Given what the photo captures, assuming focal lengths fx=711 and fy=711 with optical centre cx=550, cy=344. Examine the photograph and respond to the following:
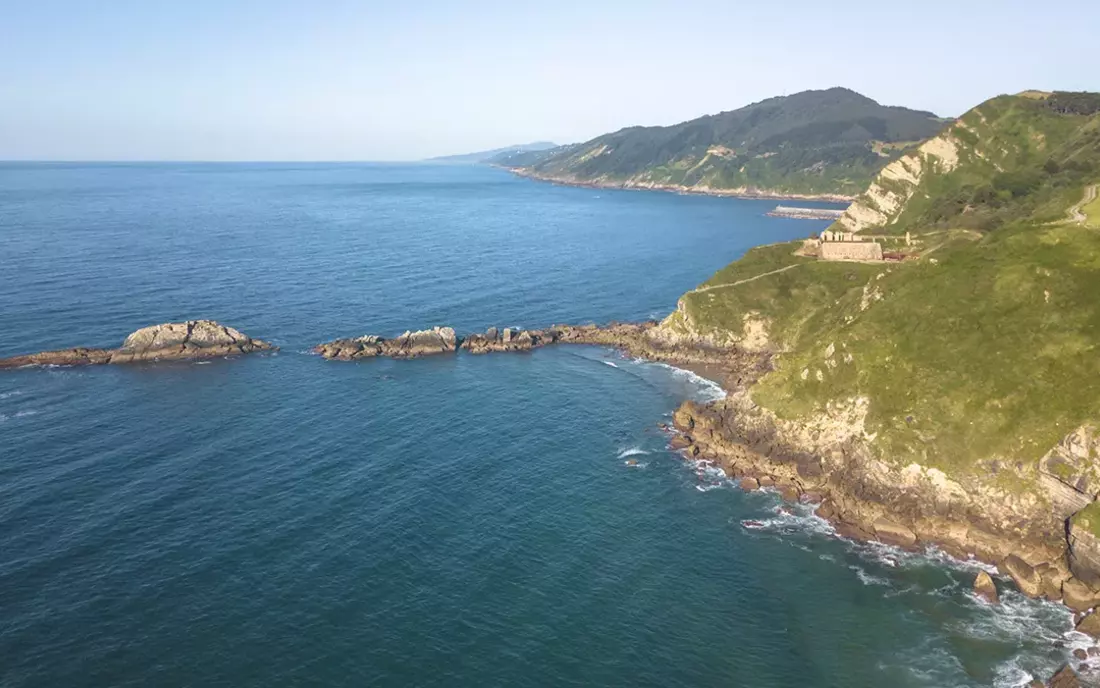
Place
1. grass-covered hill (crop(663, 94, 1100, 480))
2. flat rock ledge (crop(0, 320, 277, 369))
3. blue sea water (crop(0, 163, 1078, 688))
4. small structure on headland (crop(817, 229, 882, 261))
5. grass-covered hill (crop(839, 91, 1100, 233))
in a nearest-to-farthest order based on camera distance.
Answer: blue sea water (crop(0, 163, 1078, 688)) → grass-covered hill (crop(663, 94, 1100, 480)) → flat rock ledge (crop(0, 320, 277, 369)) → grass-covered hill (crop(839, 91, 1100, 233)) → small structure on headland (crop(817, 229, 882, 261))

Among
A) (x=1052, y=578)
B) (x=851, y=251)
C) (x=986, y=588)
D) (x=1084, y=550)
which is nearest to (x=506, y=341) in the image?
(x=851, y=251)

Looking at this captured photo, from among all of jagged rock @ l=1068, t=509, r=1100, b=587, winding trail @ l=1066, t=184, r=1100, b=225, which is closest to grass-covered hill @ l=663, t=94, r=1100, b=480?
winding trail @ l=1066, t=184, r=1100, b=225

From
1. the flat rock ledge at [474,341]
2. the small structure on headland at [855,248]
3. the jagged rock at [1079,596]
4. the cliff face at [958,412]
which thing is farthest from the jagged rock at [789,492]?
the small structure on headland at [855,248]

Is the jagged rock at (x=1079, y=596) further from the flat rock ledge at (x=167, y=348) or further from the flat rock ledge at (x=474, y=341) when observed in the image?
the flat rock ledge at (x=167, y=348)

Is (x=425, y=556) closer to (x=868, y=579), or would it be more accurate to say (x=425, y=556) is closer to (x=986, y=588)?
(x=868, y=579)

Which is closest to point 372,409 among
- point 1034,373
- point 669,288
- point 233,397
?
point 233,397

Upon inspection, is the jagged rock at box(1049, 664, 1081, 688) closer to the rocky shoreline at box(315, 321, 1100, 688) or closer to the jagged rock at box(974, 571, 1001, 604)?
the rocky shoreline at box(315, 321, 1100, 688)

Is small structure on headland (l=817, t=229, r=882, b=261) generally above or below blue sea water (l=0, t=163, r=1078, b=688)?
above
